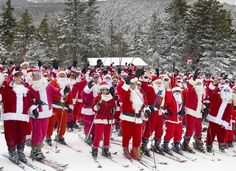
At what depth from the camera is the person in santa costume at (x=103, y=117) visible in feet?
24.5

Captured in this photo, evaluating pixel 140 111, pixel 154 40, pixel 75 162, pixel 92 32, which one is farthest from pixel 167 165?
pixel 154 40

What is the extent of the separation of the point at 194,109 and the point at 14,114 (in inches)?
174

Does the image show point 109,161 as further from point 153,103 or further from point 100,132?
point 153,103

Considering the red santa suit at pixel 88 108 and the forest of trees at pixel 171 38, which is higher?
the forest of trees at pixel 171 38

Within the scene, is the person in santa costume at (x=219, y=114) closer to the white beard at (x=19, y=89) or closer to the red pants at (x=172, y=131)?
the red pants at (x=172, y=131)

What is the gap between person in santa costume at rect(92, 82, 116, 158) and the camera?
7.46m

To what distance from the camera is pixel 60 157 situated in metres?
7.45

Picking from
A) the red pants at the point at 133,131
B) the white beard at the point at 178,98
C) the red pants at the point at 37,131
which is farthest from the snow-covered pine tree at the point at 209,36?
the red pants at the point at 37,131

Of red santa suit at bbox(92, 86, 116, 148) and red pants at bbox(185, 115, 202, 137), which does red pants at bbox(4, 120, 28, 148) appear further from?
red pants at bbox(185, 115, 202, 137)

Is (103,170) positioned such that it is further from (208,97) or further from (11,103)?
(208,97)

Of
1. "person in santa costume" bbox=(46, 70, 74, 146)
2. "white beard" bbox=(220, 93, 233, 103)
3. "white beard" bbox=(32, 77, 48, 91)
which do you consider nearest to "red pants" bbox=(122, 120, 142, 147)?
"person in santa costume" bbox=(46, 70, 74, 146)

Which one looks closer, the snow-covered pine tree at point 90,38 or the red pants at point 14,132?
the red pants at point 14,132

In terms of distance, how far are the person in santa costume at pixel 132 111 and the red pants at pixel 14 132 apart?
207 cm

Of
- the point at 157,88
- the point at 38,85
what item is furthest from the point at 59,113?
the point at 157,88
